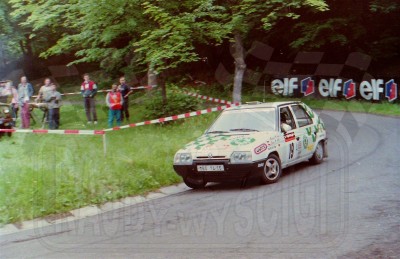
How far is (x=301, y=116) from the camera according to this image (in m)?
12.1

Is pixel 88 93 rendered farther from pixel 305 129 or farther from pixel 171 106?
pixel 305 129

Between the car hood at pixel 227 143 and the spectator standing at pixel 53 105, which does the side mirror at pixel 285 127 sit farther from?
the spectator standing at pixel 53 105

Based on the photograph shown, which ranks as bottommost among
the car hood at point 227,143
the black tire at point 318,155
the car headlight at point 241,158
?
the black tire at point 318,155

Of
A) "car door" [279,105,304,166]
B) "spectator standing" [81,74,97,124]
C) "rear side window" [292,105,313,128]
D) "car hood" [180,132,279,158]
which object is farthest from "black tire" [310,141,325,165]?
"spectator standing" [81,74,97,124]

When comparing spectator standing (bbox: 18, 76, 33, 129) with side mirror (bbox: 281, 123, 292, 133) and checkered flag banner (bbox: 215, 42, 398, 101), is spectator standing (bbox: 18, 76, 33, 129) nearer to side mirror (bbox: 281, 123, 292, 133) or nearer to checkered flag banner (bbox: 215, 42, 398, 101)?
side mirror (bbox: 281, 123, 292, 133)

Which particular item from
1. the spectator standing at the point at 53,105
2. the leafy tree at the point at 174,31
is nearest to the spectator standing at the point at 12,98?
the spectator standing at the point at 53,105

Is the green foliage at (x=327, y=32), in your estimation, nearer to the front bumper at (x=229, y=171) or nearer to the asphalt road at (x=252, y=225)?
the asphalt road at (x=252, y=225)

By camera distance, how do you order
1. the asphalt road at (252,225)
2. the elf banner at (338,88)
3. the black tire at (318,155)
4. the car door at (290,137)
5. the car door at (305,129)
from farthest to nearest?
the elf banner at (338,88) < the black tire at (318,155) < the car door at (305,129) < the car door at (290,137) < the asphalt road at (252,225)

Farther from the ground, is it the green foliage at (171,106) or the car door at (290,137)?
the car door at (290,137)

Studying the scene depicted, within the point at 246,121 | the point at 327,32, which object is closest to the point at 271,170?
the point at 246,121

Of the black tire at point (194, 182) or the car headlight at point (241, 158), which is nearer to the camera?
the car headlight at point (241, 158)

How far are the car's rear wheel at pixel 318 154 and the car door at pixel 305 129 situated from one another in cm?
24

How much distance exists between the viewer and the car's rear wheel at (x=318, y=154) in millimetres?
12172

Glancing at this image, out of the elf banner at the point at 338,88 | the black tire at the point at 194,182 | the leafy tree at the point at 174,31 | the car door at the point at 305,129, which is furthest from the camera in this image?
the elf banner at the point at 338,88
